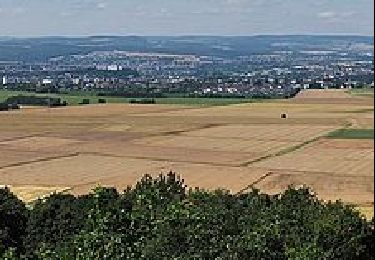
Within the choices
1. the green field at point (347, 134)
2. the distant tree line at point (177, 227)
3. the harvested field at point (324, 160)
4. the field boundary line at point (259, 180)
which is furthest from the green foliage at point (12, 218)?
the green field at point (347, 134)

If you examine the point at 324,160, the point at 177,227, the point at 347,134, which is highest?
the point at 177,227

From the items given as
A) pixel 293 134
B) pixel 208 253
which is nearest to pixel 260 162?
pixel 293 134

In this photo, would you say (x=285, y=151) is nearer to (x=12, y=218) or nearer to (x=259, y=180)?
(x=259, y=180)

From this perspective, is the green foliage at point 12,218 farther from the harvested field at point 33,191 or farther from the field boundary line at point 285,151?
the field boundary line at point 285,151

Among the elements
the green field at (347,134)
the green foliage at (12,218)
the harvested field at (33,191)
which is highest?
the green foliage at (12,218)

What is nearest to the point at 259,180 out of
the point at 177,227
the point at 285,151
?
the point at 285,151

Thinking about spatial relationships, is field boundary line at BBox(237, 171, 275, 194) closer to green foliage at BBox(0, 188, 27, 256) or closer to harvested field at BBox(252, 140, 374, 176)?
harvested field at BBox(252, 140, 374, 176)

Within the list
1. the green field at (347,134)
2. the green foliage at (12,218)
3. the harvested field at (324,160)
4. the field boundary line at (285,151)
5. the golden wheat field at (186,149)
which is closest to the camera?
the green foliage at (12,218)
